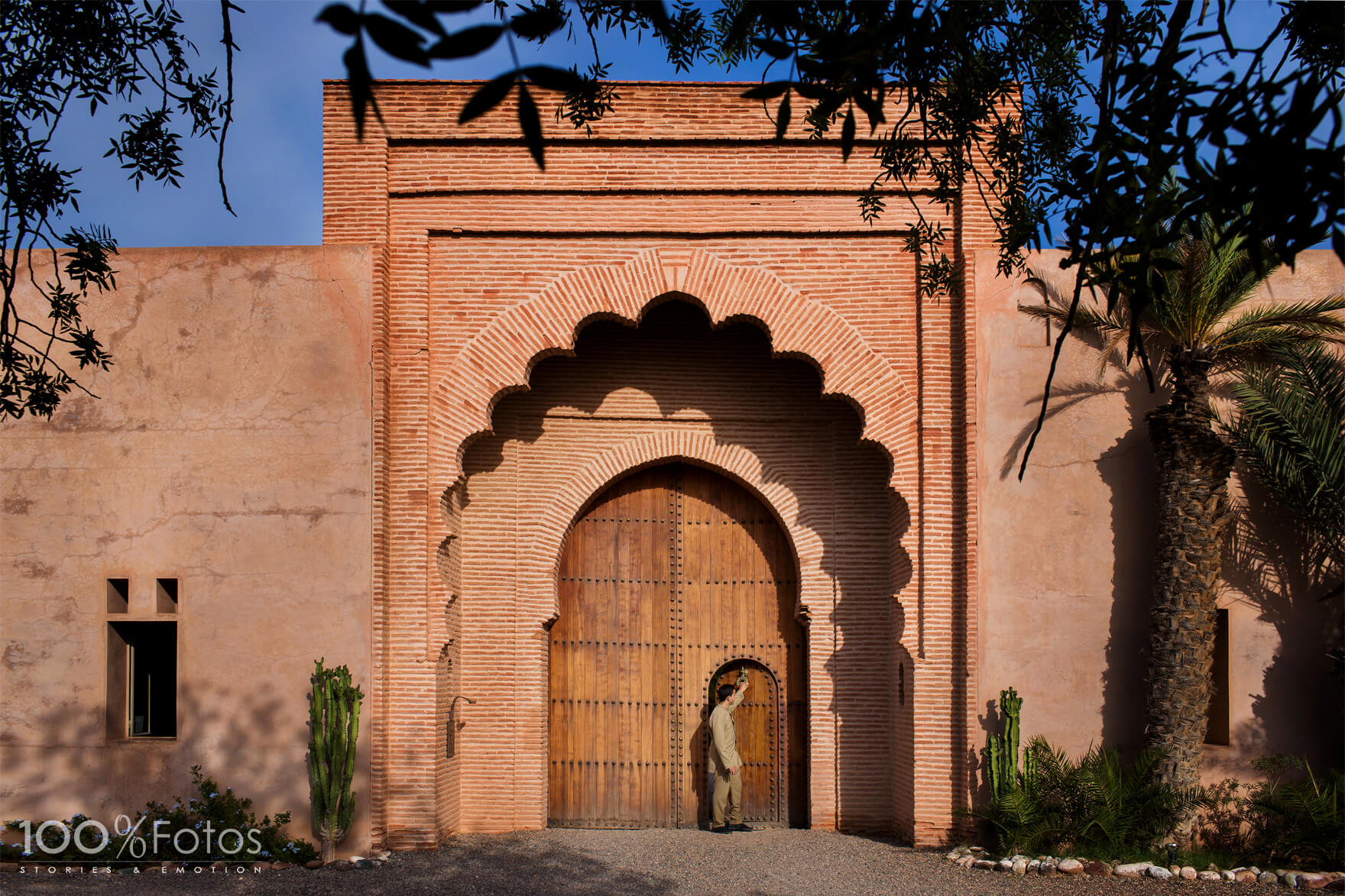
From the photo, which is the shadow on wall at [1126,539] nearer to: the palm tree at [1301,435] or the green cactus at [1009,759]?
the green cactus at [1009,759]

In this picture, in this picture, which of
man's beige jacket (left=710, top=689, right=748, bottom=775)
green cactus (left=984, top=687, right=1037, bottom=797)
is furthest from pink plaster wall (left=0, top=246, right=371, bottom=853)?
green cactus (left=984, top=687, right=1037, bottom=797)

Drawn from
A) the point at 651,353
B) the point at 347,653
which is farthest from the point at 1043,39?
the point at 347,653

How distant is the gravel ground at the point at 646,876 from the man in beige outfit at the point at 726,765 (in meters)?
0.58

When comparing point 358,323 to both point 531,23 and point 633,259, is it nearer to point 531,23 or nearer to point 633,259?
point 633,259

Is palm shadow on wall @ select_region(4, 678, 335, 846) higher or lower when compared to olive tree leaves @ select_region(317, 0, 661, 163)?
lower

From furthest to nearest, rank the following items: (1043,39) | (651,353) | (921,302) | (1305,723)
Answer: (651,353) → (921,302) → (1305,723) → (1043,39)

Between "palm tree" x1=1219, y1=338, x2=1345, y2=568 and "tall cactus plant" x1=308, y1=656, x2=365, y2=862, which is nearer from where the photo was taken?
"palm tree" x1=1219, y1=338, x2=1345, y2=568

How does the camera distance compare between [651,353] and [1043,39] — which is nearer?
[1043,39]

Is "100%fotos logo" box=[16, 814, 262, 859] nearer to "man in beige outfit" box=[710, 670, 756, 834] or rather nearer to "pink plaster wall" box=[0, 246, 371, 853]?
"pink plaster wall" box=[0, 246, 371, 853]

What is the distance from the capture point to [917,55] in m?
3.72

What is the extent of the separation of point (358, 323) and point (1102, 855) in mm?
6737

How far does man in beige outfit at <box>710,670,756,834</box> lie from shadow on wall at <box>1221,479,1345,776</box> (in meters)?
3.64

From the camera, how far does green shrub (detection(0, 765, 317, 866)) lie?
8.22 meters

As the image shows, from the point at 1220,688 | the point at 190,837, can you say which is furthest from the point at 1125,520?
the point at 190,837
